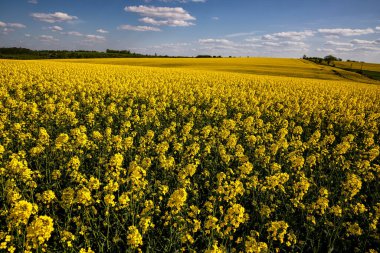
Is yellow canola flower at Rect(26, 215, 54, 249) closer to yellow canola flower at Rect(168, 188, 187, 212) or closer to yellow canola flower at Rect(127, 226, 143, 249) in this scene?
Result: yellow canola flower at Rect(127, 226, 143, 249)

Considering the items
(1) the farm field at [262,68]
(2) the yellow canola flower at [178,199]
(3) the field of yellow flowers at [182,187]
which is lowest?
(3) the field of yellow flowers at [182,187]

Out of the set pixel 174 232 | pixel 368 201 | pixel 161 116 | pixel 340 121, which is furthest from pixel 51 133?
pixel 340 121

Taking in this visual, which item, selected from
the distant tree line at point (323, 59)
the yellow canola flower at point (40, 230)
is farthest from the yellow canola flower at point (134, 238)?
the distant tree line at point (323, 59)

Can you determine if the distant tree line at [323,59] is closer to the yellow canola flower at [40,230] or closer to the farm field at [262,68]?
the farm field at [262,68]

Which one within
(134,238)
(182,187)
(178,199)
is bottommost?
(182,187)

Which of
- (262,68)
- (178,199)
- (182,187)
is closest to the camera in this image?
(178,199)

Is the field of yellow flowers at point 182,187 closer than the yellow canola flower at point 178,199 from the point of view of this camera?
No

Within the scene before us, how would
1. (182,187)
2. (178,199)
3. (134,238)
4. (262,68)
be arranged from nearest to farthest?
1. (134,238)
2. (178,199)
3. (182,187)
4. (262,68)

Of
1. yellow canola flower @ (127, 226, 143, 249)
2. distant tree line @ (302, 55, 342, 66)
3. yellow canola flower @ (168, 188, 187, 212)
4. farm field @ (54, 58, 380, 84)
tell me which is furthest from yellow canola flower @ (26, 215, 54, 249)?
distant tree line @ (302, 55, 342, 66)

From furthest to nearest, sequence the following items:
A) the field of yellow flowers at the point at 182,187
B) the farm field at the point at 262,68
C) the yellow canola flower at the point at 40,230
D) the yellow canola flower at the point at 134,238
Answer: the farm field at the point at 262,68 < the field of yellow flowers at the point at 182,187 < the yellow canola flower at the point at 134,238 < the yellow canola flower at the point at 40,230

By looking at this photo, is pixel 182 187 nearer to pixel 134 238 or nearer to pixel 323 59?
pixel 134 238

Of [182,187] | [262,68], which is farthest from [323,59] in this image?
[182,187]

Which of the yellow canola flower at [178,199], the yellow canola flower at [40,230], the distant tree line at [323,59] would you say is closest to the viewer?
the yellow canola flower at [40,230]

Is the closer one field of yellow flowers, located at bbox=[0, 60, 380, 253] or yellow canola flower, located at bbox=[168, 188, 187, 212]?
yellow canola flower, located at bbox=[168, 188, 187, 212]
